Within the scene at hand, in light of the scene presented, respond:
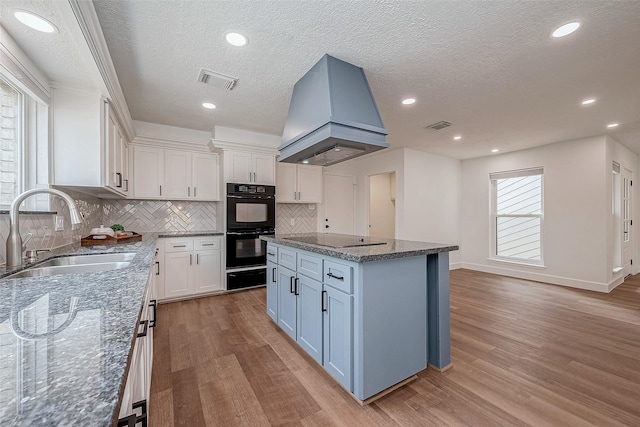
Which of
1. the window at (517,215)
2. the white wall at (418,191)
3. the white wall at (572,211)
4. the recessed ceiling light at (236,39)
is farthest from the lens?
the white wall at (418,191)

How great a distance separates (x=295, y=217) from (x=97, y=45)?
3.76 metres

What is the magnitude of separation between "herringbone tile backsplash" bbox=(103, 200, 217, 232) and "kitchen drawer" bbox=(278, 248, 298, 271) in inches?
86.3

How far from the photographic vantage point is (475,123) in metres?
3.76

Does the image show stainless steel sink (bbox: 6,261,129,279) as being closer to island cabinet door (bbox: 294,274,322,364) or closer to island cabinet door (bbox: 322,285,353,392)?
island cabinet door (bbox: 294,274,322,364)

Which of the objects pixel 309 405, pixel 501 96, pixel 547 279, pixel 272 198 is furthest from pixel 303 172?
pixel 547 279

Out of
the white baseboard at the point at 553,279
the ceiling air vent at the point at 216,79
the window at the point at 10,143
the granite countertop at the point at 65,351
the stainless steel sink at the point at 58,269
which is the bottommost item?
the white baseboard at the point at 553,279

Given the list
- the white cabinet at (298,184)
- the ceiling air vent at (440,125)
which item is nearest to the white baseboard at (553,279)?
the ceiling air vent at (440,125)

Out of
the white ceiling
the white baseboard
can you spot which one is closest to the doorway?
the white baseboard

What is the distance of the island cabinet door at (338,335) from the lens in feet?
5.81

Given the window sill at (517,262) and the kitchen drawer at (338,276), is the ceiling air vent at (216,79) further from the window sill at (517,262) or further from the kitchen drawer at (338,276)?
the window sill at (517,262)

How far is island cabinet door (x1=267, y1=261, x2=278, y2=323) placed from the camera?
2.85m

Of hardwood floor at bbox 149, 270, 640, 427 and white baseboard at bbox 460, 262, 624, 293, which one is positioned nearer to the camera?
hardwood floor at bbox 149, 270, 640, 427

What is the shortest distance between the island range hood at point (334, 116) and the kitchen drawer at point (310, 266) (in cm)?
90

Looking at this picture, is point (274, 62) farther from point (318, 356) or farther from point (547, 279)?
point (547, 279)
